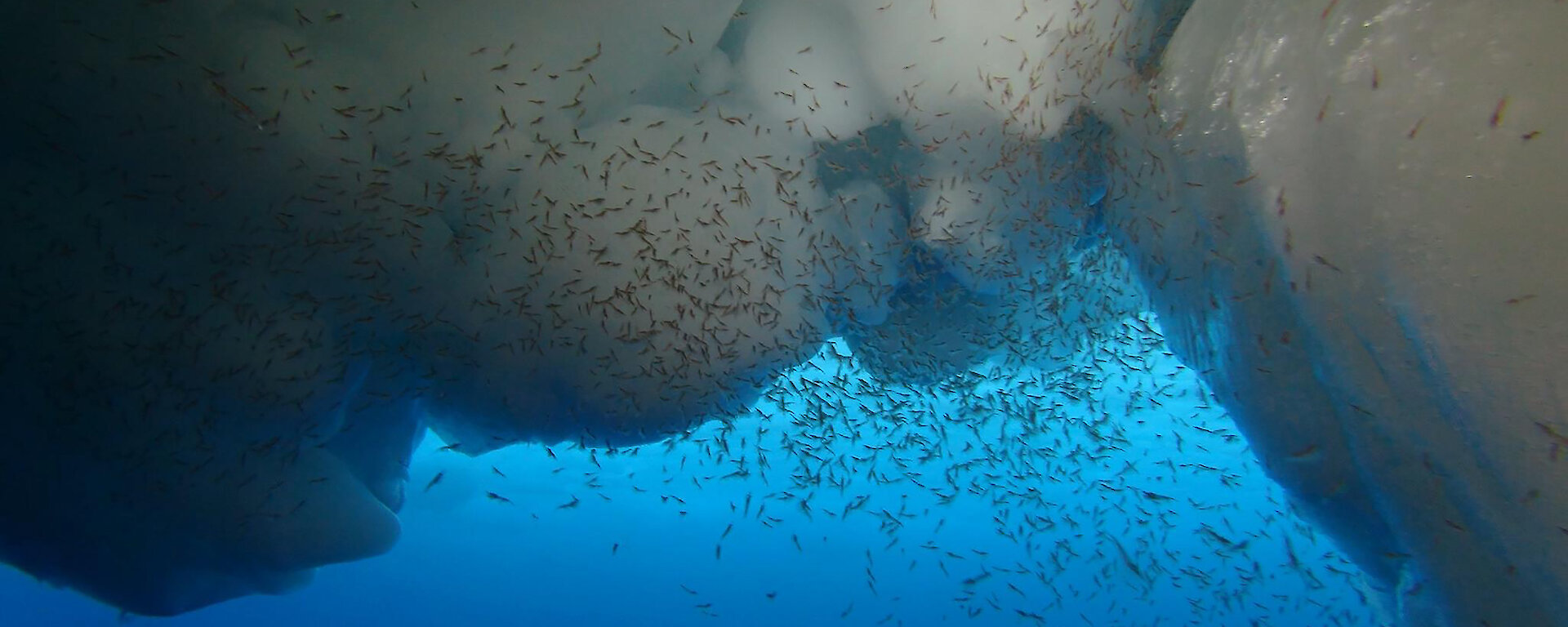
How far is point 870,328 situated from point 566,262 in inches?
96.6

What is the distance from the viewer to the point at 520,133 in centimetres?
385

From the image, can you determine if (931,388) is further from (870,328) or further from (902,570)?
(902,570)

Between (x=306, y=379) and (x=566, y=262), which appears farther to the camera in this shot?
(x=306, y=379)

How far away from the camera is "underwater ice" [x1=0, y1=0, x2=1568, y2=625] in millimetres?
2594

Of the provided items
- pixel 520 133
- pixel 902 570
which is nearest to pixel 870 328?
pixel 520 133

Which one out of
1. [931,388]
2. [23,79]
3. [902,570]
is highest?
[23,79]

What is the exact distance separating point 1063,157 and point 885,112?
46.5 inches

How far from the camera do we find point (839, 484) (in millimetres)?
5672

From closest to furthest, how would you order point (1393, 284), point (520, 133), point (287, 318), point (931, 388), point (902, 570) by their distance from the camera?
point (1393, 284) < point (520, 133) < point (287, 318) < point (931, 388) < point (902, 570)

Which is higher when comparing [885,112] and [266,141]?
[266,141]

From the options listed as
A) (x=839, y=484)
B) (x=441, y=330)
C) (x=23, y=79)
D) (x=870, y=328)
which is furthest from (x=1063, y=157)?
(x=23, y=79)

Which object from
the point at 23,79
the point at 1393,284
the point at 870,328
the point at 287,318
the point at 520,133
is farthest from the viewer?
the point at 870,328

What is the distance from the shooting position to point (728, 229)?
164 inches

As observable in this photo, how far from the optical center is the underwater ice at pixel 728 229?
8.51ft
